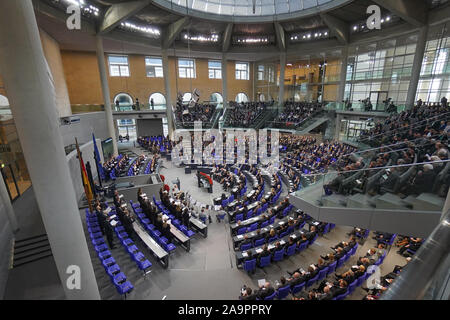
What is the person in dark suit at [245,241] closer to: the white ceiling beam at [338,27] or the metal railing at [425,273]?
the metal railing at [425,273]

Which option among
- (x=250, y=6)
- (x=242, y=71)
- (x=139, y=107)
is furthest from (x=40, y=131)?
(x=242, y=71)

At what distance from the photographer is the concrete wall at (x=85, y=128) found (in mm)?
15713

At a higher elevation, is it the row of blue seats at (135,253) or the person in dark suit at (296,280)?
the row of blue seats at (135,253)

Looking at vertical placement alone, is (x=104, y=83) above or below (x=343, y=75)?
below

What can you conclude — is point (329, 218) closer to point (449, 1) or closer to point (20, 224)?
point (20, 224)

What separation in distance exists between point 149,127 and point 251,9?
58.3 ft

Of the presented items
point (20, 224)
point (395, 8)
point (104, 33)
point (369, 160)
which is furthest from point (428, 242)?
point (104, 33)

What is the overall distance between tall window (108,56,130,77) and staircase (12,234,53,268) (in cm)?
2270

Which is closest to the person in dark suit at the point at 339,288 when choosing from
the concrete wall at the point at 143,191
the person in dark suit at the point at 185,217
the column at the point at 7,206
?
the person in dark suit at the point at 185,217

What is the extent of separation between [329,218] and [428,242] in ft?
20.2

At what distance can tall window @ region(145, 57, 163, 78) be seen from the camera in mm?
27669

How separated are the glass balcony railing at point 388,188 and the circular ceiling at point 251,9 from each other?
18.0 m

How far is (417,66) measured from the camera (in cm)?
1659

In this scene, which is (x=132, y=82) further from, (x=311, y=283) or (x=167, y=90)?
(x=311, y=283)
